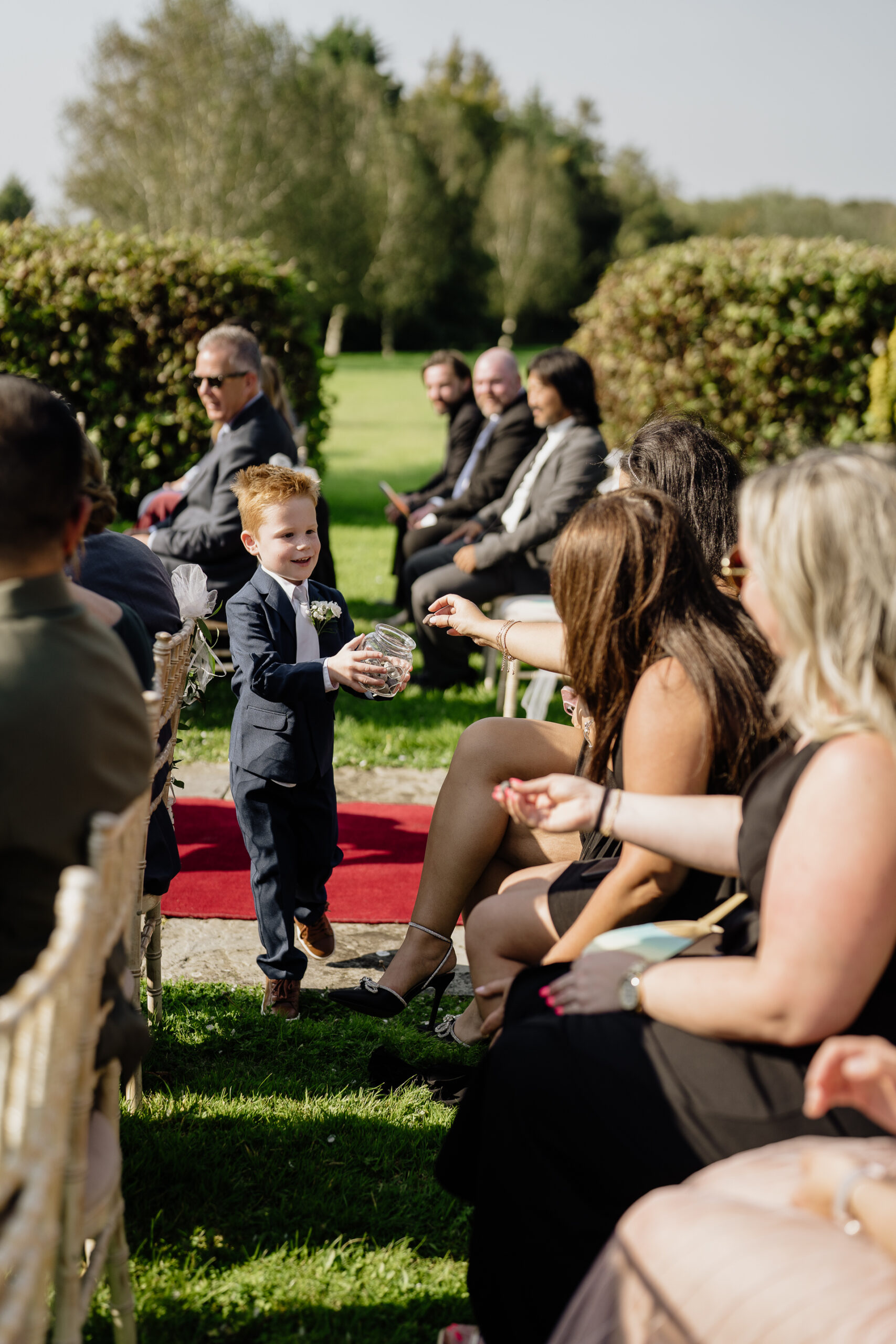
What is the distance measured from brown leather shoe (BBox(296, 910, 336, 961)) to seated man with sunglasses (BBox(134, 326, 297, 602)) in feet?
7.34

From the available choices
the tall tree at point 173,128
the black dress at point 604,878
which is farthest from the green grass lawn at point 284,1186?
the tall tree at point 173,128

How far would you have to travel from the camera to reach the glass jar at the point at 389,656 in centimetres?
308

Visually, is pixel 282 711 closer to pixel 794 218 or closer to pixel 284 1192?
pixel 284 1192

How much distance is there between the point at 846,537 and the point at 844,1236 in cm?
101

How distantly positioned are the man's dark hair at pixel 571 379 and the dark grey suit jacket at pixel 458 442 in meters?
1.98

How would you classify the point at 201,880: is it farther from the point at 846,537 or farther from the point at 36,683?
the point at 846,537

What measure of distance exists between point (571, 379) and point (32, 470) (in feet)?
16.8

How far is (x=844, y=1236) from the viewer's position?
1467mm

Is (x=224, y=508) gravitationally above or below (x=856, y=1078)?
above

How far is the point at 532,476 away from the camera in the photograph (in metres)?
6.73

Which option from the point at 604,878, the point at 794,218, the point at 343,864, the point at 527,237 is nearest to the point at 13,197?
the point at 527,237

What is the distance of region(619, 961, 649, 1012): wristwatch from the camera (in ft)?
6.50

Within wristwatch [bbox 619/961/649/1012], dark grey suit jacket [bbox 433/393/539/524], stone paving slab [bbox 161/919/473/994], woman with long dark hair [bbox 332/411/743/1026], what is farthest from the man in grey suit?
wristwatch [bbox 619/961/649/1012]

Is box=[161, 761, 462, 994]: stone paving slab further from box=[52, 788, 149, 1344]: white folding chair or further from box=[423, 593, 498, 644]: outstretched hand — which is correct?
box=[52, 788, 149, 1344]: white folding chair
